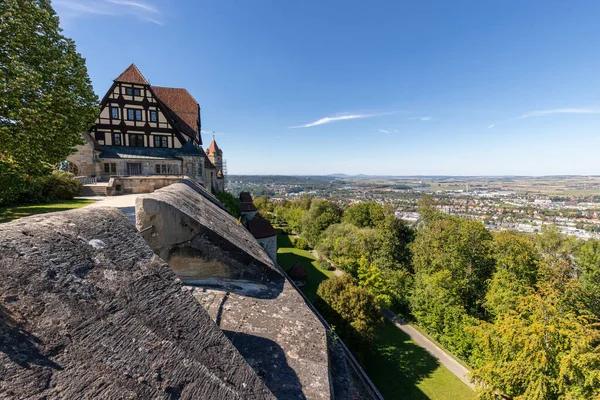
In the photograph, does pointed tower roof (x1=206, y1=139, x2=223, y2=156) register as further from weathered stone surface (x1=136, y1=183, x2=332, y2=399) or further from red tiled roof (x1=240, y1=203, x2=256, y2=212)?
weathered stone surface (x1=136, y1=183, x2=332, y2=399)

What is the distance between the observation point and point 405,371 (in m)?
15.9

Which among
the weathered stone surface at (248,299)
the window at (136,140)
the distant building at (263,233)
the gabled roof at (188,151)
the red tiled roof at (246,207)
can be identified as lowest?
the distant building at (263,233)

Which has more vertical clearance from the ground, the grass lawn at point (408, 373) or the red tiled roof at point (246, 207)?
the red tiled roof at point (246, 207)

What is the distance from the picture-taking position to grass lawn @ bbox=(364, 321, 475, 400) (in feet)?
46.5

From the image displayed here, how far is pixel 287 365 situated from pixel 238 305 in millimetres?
1142

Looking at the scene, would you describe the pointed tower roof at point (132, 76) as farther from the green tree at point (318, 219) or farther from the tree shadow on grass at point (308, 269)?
the green tree at point (318, 219)

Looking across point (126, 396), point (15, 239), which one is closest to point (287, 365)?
point (126, 396)

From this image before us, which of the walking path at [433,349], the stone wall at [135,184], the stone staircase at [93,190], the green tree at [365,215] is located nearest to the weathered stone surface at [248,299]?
the stone wall at [135,184]

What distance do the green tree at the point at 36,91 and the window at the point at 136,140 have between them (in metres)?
13.3

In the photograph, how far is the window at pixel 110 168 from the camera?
70.2 feet

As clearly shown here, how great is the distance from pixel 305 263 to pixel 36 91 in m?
32.1

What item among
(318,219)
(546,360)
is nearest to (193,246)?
(546,360)

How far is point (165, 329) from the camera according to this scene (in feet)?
6.05

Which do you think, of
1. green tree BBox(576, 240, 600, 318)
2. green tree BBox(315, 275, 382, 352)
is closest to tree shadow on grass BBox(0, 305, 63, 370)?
green tree BBox(315, 275, 382, 352)
